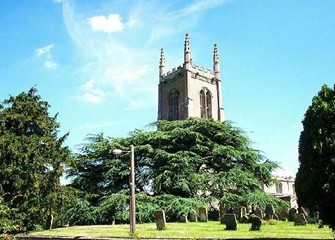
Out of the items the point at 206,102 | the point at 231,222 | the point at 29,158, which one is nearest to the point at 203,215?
the point at 231,222

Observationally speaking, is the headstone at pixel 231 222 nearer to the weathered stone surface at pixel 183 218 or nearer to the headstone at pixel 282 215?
the weathered stone surface at pixel 183 218

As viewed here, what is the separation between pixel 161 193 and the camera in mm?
25406

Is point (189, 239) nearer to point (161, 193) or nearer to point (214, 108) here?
point (161, 193)

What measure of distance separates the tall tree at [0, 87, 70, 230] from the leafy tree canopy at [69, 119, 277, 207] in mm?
4124

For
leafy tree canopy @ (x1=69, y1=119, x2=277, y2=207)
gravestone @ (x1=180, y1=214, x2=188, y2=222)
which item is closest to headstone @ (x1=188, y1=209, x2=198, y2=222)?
gravestone @ (x1=180, y1=214, x2=188, y2=222)

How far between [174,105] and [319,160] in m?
43.6

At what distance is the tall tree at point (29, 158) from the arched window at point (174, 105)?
31.8m

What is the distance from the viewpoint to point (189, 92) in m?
50.8

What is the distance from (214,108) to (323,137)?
43.1 metres

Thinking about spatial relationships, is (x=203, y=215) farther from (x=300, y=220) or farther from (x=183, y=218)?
(x=300, y=220)

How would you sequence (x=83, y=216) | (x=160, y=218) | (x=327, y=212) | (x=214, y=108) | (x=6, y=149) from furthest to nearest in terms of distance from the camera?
(x=214, y=108) < (x=83, y=216) < (x=6, y=149) < (x=160, y=218) < (x=327, y=212)

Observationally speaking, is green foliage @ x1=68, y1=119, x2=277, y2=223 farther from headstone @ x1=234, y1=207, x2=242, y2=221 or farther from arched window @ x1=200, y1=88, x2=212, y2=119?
arched window @ x1=200, y1=88, x2=212, y2=119

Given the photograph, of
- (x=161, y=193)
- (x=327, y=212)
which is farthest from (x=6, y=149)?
(x=327, y=212)

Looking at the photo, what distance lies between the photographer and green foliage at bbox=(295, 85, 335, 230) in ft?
33.6
